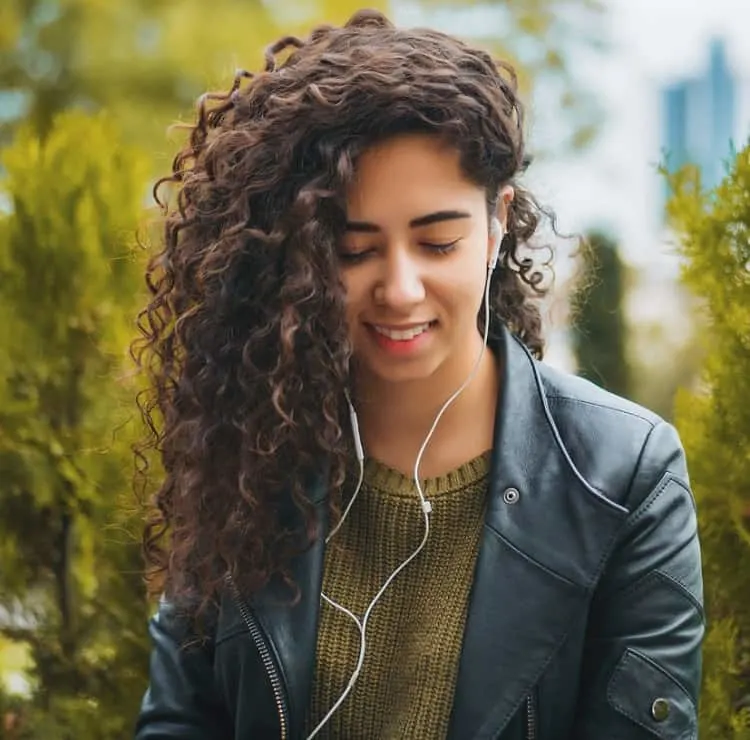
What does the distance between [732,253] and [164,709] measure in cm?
131

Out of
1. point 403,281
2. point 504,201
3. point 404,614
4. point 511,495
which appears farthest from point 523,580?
point 504,201

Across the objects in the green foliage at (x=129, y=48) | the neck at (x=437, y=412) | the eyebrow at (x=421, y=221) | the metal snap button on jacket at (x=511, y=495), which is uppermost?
the green foliage at (x=129, y=48)

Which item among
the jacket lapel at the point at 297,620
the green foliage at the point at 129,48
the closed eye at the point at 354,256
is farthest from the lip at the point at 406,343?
the green foliage at the point at 129,48

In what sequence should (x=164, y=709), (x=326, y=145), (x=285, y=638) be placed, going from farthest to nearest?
(x=164, y=709)
(x=285, y=638)
(x=326, y=145)

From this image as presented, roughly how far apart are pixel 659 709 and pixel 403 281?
2.44ft

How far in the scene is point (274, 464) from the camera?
214 cm

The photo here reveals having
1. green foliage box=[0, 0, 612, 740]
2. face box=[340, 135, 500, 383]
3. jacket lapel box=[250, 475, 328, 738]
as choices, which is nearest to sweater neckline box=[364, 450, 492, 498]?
jacket lapel box=[250, 475, 328, 738]

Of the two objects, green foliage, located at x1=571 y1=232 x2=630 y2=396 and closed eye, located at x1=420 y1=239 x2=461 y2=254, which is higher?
closed eye, located at x1=420 y1=239 x2=461 y2=254

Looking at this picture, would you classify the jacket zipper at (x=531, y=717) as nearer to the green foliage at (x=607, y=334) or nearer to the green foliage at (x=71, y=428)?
the green foliage at (x=71, y=428)

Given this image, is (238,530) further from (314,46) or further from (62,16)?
(62,16)

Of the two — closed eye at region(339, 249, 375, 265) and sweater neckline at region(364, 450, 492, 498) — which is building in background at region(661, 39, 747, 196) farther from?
closed eye at region(339, 249, 375, 265)

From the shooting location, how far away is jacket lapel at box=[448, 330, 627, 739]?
1.94 meters

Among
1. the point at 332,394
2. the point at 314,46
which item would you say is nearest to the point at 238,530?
the point at 332,394

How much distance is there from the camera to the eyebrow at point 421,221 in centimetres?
188
